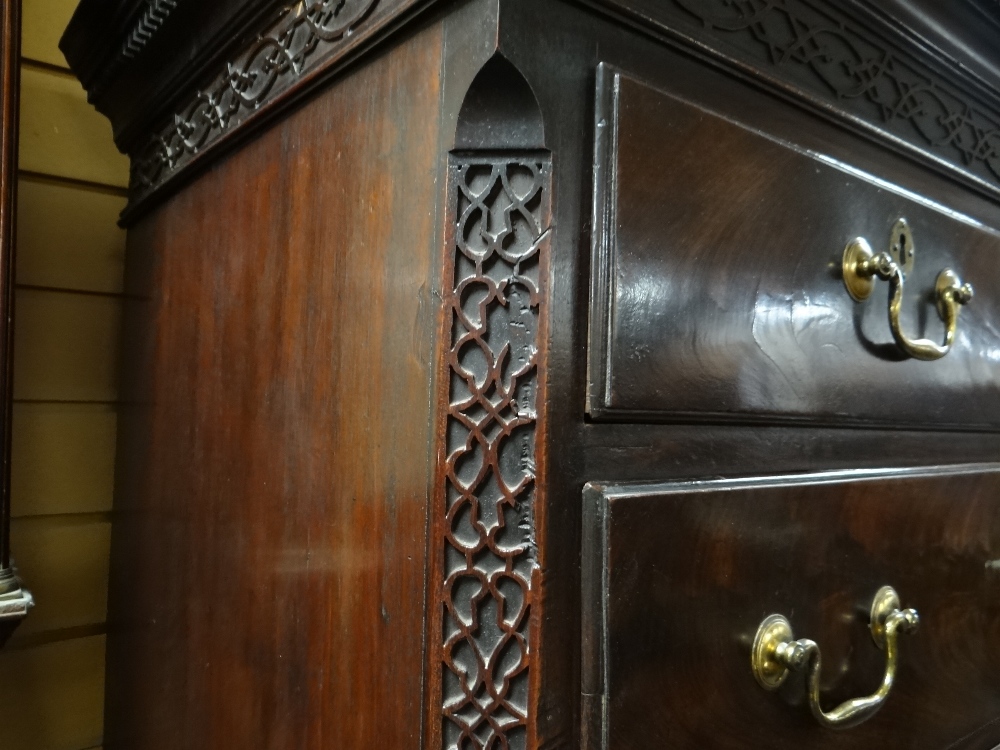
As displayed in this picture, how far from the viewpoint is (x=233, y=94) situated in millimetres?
554

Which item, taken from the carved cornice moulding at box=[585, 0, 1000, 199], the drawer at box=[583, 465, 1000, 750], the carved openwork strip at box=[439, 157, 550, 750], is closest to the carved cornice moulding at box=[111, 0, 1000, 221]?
the carved cornice moulding at box=[585, 0, 1000, 199]

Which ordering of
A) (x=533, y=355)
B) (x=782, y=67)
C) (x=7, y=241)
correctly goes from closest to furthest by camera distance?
(x=533, y=355) < (x=782, y=67) < (x=7, y=241)

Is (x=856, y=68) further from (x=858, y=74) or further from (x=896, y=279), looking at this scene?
(x=896, y=279)

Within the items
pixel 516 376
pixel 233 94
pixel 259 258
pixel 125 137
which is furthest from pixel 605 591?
pixel 125 137

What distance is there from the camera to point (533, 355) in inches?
12.9

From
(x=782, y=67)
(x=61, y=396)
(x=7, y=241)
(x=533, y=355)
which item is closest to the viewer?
(x=533, y=355)

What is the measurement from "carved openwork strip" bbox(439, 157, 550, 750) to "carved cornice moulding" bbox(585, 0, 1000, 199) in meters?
0.11

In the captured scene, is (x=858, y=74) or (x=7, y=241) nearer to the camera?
(x=858, y=74)

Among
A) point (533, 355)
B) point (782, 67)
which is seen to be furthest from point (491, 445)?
point (782, 67)

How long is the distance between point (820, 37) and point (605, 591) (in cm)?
35

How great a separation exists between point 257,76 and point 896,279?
0.43 m

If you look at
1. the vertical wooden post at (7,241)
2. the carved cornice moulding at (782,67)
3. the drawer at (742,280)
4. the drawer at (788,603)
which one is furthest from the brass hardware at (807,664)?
the vertical wooden post at (7,241)

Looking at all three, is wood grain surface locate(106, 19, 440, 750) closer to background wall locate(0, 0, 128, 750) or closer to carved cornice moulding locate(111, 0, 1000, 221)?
carved cornice moulding locate(111, 0, 1000, 221)

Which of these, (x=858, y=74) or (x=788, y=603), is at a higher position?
(x=858, y=74)
